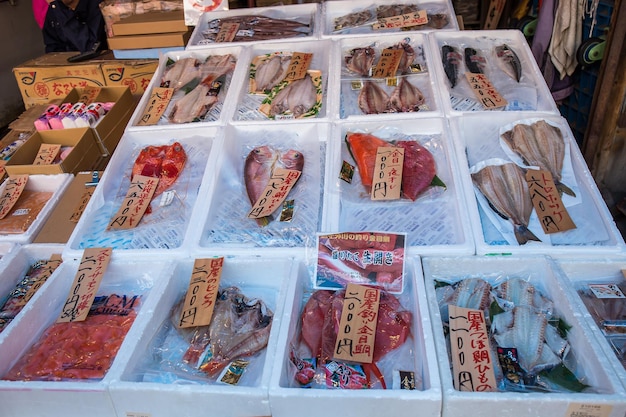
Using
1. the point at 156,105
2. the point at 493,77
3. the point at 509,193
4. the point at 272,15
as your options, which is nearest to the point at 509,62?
the point at 493,77

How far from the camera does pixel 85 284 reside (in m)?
2.01

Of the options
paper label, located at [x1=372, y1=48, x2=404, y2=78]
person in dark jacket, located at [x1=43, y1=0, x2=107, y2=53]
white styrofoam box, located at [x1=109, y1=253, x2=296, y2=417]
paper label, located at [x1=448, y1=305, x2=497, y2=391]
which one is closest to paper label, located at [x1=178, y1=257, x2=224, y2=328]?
white styrofoam box, located at [x1=109, y1=253, x2=296, y2=417]

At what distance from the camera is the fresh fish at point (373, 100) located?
2.77 metres

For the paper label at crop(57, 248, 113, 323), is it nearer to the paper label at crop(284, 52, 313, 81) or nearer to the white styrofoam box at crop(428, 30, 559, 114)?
the paper label at crop(284, 52, 313, 81)

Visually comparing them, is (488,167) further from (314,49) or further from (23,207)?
(23,207)

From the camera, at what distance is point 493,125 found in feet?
8.50

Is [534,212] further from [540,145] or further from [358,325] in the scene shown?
[358,325]

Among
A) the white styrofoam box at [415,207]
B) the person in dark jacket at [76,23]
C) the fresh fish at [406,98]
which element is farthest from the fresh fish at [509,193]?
the person in dark jacket at [76,23]

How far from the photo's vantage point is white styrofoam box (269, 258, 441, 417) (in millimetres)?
1445

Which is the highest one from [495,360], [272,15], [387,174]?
[272,15]

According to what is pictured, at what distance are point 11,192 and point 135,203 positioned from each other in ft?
3.45

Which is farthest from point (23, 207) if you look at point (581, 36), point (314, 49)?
point (581, 36)

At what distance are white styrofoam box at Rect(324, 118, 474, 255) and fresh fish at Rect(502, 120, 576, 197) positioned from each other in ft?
1.17

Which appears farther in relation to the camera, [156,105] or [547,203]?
[156,105]
